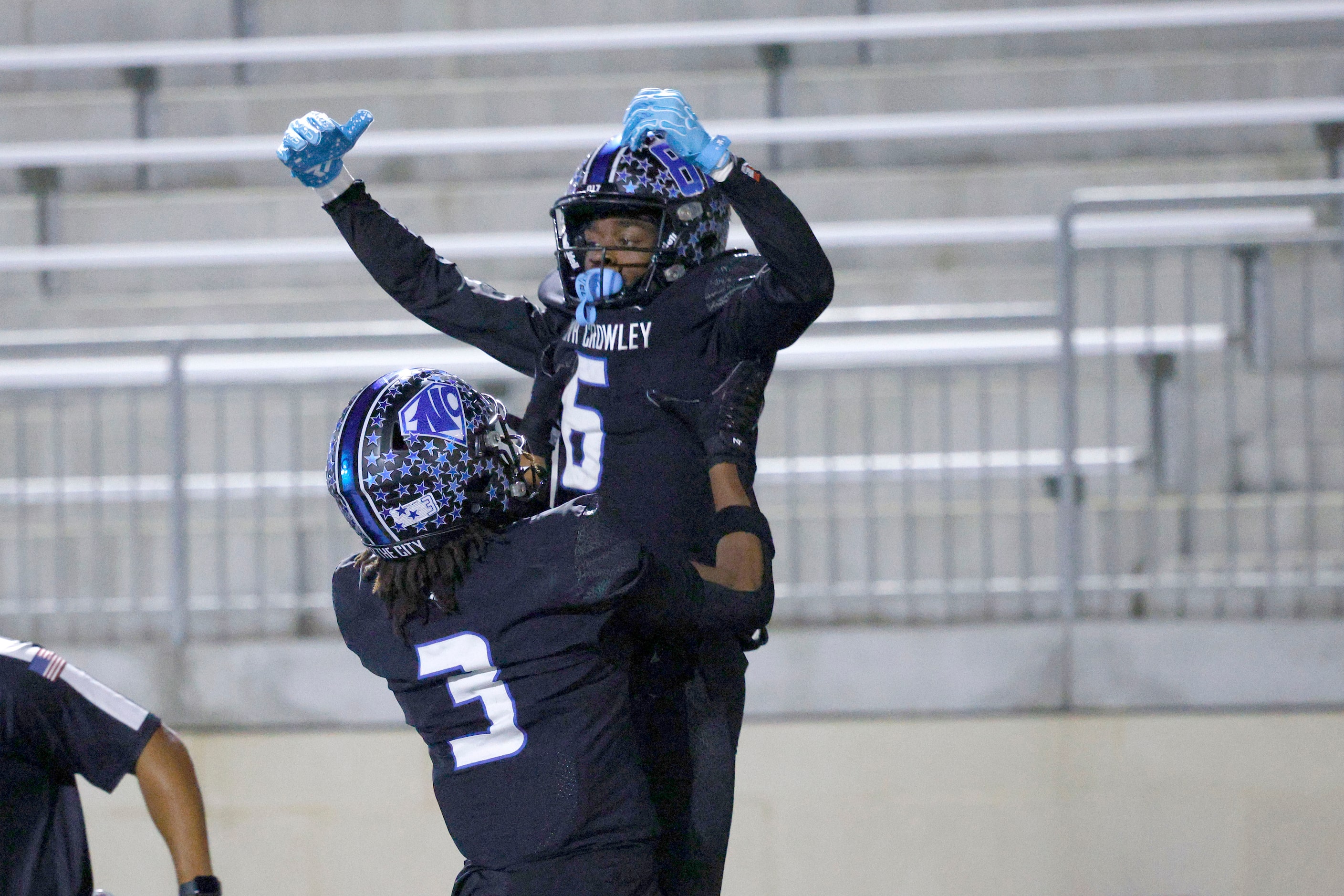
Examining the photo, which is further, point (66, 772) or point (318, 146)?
point (318, 146)

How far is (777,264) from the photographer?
1998mm

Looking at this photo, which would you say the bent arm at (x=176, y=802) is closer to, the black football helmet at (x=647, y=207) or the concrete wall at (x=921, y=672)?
the black football helmet at (x=647, y=207)

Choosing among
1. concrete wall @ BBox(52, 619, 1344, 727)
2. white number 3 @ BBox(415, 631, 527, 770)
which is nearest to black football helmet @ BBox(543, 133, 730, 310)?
white number 3 @ BBox(415, 631, 527, 770)

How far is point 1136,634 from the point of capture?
4613 mm

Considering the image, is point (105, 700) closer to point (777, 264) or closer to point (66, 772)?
point (66, 772)

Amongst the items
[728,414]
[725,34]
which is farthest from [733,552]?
[725,34]

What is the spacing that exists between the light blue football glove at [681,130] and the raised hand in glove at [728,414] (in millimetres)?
298

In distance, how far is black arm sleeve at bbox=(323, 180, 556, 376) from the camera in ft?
7.77

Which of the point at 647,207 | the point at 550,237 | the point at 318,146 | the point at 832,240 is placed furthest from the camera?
the point at 550,237

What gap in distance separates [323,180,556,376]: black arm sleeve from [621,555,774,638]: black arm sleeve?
621 millimetres

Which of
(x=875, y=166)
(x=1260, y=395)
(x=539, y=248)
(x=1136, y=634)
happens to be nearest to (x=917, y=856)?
(x=1136, y=634)

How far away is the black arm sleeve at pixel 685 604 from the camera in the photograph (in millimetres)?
1780

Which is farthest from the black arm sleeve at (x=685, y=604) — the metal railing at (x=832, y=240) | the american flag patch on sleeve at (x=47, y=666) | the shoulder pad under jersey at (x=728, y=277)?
the metal railing at (x=832, y=240)

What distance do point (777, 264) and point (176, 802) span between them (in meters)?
1.05
